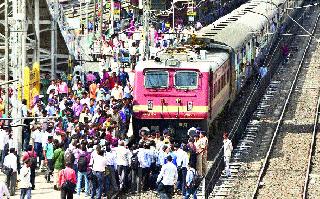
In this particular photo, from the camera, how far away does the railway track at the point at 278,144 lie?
3328 cm

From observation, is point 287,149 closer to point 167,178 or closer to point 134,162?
point 134,162

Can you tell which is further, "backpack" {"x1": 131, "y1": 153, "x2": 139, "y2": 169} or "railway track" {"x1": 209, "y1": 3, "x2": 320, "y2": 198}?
"railway track" {"x1": 209, "y1": 3, "x2": 320, "y2": 198}

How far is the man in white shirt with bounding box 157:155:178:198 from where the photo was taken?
2922cm

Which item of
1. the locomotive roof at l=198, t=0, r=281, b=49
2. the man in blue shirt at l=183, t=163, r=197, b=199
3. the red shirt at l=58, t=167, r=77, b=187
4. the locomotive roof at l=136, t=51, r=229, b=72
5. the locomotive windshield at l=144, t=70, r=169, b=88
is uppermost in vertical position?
the locomotive roof at l=198, t=0, r=281, b=49

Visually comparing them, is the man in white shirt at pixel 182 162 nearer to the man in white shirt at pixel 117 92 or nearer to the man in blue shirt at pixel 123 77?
the man in white shirt at pixel 117 92

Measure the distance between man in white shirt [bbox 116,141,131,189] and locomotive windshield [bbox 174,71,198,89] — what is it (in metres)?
5.60

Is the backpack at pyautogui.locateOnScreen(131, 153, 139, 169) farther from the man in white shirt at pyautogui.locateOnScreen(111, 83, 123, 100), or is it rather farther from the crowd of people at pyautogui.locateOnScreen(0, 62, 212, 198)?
the man in white shirt at pyautogui.locateOnScreen(111, 83, 123, 100)

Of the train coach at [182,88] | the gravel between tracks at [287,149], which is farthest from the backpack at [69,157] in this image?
the train coach at [182,88]

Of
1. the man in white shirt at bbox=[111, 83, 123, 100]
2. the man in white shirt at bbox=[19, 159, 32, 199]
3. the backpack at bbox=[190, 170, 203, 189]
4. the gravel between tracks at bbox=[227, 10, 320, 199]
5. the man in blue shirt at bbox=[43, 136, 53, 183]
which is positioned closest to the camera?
the man in white shirt at bbox=[19, 159, 32, 199]

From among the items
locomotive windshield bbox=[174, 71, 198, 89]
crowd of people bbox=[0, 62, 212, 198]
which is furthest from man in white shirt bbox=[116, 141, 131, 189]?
locomotive windshield bbox=[174, 71, 198, 89]

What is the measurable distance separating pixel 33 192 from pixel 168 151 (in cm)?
336

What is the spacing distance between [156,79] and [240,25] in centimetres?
1411

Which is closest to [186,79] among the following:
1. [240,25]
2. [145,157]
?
[145,157]

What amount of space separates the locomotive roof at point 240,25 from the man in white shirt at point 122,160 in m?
12.4
